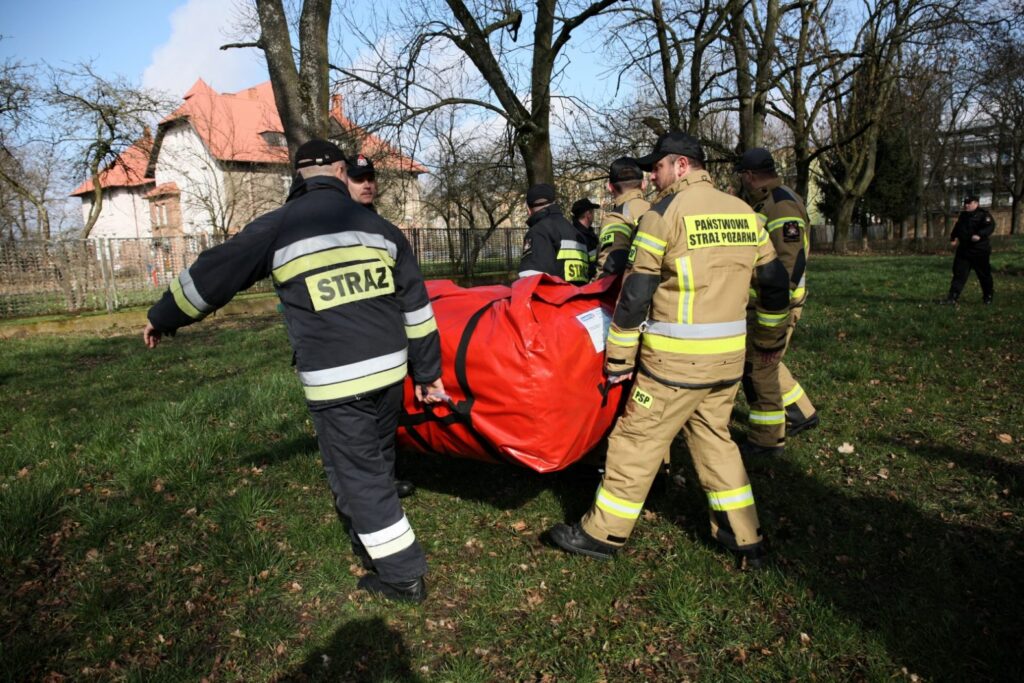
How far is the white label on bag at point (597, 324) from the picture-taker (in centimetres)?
348

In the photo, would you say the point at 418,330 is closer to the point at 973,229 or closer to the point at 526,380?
the point at 526,380

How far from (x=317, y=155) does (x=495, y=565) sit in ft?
7.85

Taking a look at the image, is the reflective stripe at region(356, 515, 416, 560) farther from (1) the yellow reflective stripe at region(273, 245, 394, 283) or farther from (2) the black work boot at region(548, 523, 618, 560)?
(1) the yellow reflective stripe at region(273, 245, 394, 283)

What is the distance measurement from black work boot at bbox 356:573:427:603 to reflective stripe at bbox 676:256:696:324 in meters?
1.91

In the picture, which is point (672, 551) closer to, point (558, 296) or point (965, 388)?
point (558, 296)

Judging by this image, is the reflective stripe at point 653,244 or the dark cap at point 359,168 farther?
the dark cap at point 359,168

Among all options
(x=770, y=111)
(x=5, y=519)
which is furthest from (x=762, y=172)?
(x=770, y=111)

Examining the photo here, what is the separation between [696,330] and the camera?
130 inches

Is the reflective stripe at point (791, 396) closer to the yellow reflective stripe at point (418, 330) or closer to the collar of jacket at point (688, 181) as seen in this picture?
the collar of jacket at point (688, 181)

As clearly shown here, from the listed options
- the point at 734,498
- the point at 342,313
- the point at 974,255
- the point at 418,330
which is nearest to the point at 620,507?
the point at 734,498

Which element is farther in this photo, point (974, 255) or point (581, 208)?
point (974, 255)

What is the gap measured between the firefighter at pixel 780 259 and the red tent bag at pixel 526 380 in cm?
180

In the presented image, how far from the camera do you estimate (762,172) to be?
195 inches

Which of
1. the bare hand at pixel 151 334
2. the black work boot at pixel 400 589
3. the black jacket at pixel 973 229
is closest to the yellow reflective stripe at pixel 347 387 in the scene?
the bare hand at pixel 151 334
